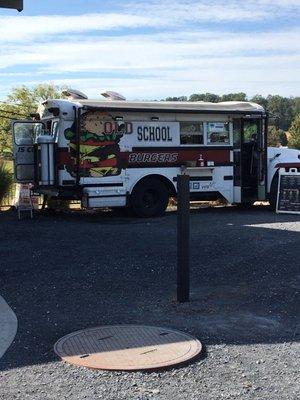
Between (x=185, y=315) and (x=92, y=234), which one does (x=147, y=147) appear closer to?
(x=92, y=234)

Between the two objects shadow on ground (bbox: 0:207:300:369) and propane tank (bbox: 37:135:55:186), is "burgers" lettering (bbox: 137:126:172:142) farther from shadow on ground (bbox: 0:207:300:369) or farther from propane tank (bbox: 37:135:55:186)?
shadow on ground (bbox: 0:207:300:369)

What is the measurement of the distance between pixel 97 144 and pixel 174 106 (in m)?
2.14

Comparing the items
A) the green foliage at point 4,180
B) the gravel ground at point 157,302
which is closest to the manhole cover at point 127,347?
the gravel ground at point 157,302

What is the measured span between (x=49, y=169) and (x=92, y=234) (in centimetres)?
281

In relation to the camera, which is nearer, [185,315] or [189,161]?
[185,315]

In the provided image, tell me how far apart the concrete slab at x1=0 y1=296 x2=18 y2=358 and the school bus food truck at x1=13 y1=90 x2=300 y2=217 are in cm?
736

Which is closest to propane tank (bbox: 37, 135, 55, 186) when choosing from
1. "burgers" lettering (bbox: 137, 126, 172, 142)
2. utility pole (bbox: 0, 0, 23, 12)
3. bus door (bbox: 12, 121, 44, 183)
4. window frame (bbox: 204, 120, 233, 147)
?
bus door (bbox: 12, 121, 44, 183)

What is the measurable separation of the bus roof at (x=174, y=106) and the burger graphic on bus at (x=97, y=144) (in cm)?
24

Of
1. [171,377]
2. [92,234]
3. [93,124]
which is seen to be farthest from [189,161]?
[171,377]

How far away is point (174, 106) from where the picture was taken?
47.8 ft

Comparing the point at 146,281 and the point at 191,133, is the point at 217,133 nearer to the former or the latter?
the point at 191,133

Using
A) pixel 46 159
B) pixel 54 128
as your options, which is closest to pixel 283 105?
pixel 54 128

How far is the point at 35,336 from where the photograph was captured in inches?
220

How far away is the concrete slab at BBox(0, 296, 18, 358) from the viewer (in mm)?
5396
